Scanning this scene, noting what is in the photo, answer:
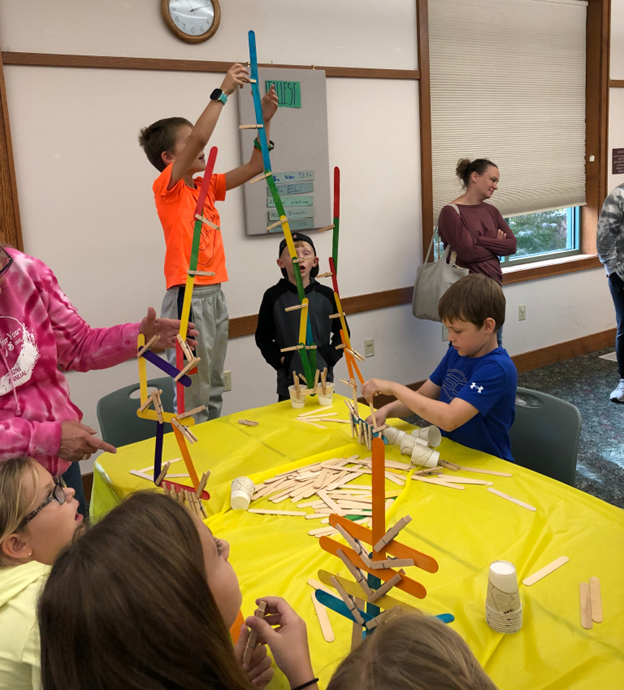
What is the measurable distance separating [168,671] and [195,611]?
76 millimetres

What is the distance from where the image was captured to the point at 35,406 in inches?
67.6

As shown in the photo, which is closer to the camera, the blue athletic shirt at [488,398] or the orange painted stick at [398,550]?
the orange painted stick at [398,550]

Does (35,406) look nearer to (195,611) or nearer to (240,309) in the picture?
(195,611)

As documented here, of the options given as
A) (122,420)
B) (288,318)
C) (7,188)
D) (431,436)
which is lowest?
(122,420)

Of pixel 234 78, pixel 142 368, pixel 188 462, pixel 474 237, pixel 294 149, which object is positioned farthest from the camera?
pixel 474 237

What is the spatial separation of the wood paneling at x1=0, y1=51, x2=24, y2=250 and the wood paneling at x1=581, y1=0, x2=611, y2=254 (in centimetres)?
471

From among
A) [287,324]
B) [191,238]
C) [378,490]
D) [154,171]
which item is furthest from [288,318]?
[378,490]

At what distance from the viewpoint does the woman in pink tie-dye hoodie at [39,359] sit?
161cm

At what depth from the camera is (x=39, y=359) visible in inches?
67.8

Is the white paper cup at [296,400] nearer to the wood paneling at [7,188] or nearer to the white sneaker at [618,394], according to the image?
the wood paneling at [7,188]

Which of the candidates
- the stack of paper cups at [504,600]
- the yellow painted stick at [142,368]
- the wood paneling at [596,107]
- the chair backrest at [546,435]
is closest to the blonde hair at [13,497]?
the yellow painted stick at [142,368]

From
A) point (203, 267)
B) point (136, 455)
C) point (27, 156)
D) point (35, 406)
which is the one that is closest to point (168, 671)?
point (35, 406)

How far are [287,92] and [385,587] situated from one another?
331cm

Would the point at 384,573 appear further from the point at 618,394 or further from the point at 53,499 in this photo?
the point at 618,394
